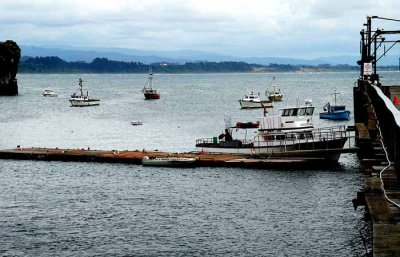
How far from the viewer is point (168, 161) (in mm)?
65688

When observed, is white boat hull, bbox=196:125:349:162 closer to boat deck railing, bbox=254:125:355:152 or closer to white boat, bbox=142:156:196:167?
boat deck railing, bbox=254:125:355:152

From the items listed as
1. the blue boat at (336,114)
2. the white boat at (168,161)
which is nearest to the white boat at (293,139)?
the white boat at (168,161)

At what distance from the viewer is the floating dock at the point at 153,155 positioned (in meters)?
63.9

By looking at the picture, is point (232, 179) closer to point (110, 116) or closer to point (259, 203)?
point (259, 203)

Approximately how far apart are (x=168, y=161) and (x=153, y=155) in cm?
445

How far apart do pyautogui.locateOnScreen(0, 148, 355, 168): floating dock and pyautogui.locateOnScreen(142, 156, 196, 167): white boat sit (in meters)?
0.71

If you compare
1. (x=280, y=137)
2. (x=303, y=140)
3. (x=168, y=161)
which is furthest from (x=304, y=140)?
(x=168, y=161)

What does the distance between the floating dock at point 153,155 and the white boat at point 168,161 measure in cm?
71

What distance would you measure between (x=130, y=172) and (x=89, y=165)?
21.6 feet

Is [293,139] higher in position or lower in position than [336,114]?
higher

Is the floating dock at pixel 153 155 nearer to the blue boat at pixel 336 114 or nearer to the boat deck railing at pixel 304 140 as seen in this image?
the boat deck railing at pixel 304 140

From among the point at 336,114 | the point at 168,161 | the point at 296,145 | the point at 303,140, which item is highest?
the point at 303,140

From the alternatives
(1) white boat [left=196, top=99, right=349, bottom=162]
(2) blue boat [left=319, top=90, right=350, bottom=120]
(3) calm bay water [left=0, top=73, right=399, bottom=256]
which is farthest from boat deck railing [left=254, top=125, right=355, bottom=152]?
(2) blue boat [left=319, top=90, right=350, bottom=120]

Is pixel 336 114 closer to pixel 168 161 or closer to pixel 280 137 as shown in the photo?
pixel 280 137
